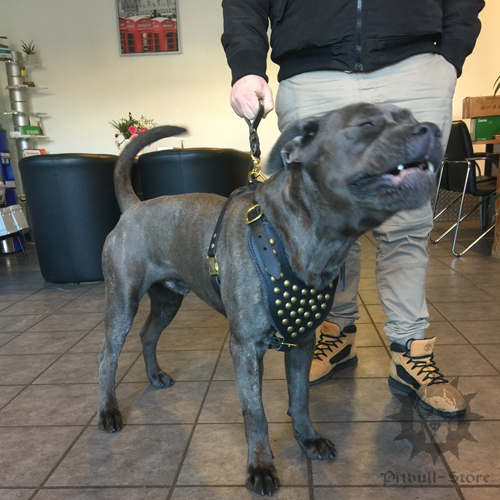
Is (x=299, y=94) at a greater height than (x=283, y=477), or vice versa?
(x=299, y=94)

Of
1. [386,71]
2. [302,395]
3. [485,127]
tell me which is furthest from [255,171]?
[485,127]

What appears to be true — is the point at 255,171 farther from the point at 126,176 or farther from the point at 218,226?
the point at 126,176

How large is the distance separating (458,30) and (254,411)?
1.43 meters

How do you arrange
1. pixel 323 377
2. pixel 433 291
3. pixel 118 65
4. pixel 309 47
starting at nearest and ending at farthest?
pixel 309 47, pixel 323 377, pixel 433 291, pixel 118 65

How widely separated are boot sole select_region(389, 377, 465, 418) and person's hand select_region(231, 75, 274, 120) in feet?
3.66

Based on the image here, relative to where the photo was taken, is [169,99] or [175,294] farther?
[169,99]

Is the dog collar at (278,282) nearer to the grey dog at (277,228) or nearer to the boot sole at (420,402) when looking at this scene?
the grey dog at (277,228)

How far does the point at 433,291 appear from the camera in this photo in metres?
3.09

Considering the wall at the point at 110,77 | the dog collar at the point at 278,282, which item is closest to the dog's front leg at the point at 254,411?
the dog collar at the point at 278,282

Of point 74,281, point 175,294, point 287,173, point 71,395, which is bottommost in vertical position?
point 74,281

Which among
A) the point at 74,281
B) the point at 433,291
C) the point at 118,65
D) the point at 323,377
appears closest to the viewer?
the point at 323,377

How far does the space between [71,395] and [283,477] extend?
99cm

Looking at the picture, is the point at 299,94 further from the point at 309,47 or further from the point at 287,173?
the point at 287,173

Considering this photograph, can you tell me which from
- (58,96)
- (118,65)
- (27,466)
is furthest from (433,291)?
(58,96)
